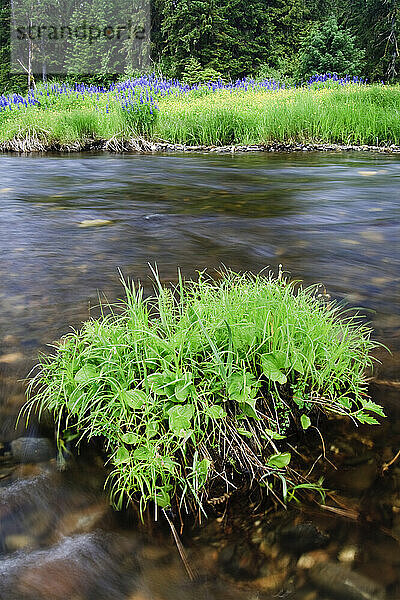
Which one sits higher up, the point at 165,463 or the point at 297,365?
the point at 297,365

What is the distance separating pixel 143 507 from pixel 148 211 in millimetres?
3970

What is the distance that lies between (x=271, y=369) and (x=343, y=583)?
26.6 inches

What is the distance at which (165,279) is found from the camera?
122 inches

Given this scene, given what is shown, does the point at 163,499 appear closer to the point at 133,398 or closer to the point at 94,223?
the point at 133,398

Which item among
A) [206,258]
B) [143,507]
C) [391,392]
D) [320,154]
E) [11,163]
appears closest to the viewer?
[143,507]

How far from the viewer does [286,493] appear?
149 centimetres

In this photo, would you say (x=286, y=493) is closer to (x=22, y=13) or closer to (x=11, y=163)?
(x=11, y=163)

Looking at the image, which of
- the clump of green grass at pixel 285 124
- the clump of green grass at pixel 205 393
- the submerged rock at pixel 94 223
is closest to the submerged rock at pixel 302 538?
→ the clump of green grass at pixel 205 393

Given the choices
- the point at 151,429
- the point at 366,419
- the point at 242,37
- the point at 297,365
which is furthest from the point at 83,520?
the point at 242,37

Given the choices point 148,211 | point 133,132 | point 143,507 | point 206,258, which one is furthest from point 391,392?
point 133,132

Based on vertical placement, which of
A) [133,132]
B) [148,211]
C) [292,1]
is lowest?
[148,211]

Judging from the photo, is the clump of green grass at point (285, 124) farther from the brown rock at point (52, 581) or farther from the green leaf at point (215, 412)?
the brown rock at point (52, 581)

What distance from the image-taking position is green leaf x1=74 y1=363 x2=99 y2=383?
1690 mm

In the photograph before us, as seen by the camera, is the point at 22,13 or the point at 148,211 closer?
the point at 148,211
